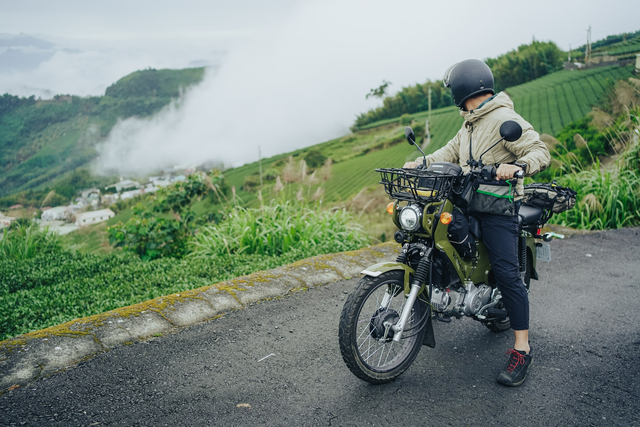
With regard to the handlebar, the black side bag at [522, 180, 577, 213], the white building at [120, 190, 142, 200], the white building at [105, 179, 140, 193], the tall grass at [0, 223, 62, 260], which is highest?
the white building at [105, 179, 140, 193]

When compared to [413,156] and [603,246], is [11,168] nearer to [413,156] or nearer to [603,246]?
[413,156]

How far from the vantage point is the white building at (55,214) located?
23.9ft

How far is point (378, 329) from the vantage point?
2717mm

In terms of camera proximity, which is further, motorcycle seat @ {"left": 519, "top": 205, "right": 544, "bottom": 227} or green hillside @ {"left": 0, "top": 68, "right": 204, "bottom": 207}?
green hillside @ {"left": 0, "top": 68, "right": 204, "bottom": 207}

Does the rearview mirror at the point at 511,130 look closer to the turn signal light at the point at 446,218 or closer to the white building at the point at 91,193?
the turn signal light at the point at 446,218

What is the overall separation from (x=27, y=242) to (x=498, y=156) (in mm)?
6593

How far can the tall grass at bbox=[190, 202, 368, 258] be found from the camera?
5.93 metres

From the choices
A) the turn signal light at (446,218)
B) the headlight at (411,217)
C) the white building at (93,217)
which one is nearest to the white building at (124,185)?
the white building at (93,217)

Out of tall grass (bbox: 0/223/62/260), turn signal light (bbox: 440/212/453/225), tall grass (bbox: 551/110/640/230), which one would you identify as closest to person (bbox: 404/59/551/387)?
turn signal light (bbox: 440/212/453/225)

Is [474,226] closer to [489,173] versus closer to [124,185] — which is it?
[489,173]

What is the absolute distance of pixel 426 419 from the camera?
8.08ft

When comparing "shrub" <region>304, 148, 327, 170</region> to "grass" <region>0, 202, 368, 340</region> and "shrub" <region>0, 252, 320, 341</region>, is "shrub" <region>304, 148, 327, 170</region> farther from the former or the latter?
"shrub" <region>0, 252, 320, 341</region>

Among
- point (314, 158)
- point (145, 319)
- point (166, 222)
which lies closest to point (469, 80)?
point (145, 319)

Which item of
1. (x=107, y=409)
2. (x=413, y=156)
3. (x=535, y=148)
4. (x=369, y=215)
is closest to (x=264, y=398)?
(x=107, y=409)
